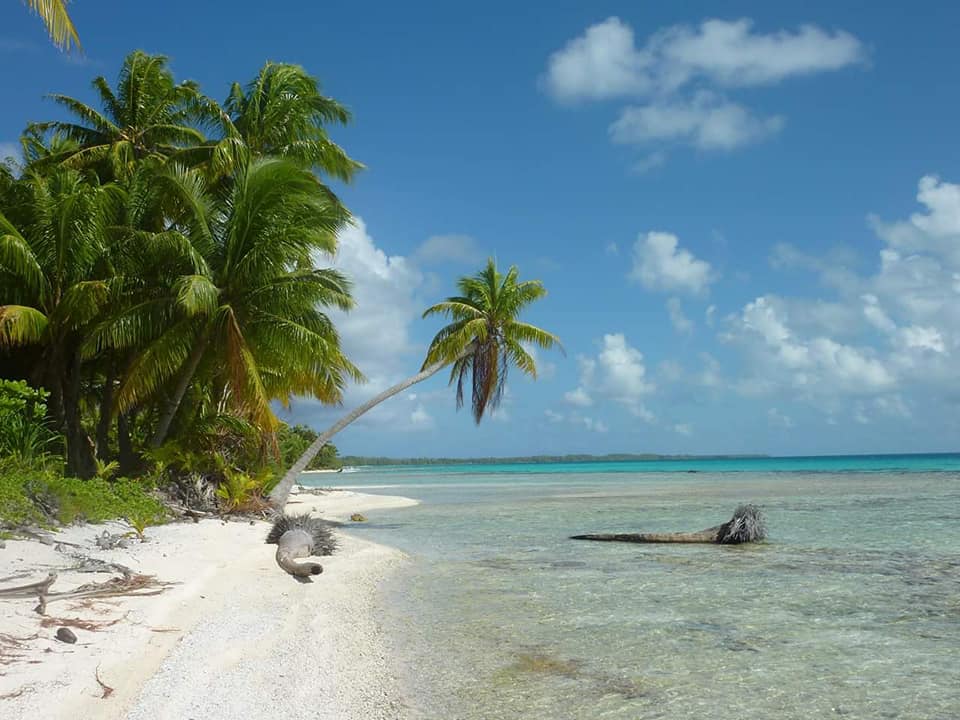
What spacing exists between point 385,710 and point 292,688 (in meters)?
0.70

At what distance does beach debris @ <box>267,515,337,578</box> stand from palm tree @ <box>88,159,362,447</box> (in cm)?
379

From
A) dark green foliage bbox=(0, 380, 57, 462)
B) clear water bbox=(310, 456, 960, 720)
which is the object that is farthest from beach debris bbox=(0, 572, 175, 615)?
dark green foliage bbox=(0, 380, 57, 462)

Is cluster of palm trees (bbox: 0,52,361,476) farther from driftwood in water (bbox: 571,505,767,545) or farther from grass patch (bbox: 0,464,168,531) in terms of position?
driftwood in water (bbox: 571,505,767,545)

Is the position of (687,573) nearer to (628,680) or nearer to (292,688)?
(628,680)

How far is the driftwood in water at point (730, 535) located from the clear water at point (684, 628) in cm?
43

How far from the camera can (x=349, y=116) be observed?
74.0ft

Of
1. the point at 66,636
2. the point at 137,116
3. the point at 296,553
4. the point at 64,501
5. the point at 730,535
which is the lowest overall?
the point at 296,553

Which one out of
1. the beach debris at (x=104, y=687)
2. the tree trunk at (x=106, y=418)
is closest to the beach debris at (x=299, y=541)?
the beach debris at (x=104, y=687)

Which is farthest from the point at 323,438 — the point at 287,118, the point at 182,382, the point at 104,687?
the point at 104,687

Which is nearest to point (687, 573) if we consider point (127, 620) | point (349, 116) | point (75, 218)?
point (127, 620)

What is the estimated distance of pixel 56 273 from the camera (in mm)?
15859

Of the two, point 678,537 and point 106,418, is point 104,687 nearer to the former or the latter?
point 678,537

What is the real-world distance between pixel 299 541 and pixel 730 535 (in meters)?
7.16

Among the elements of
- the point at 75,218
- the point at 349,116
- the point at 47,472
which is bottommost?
the point at 47,472
